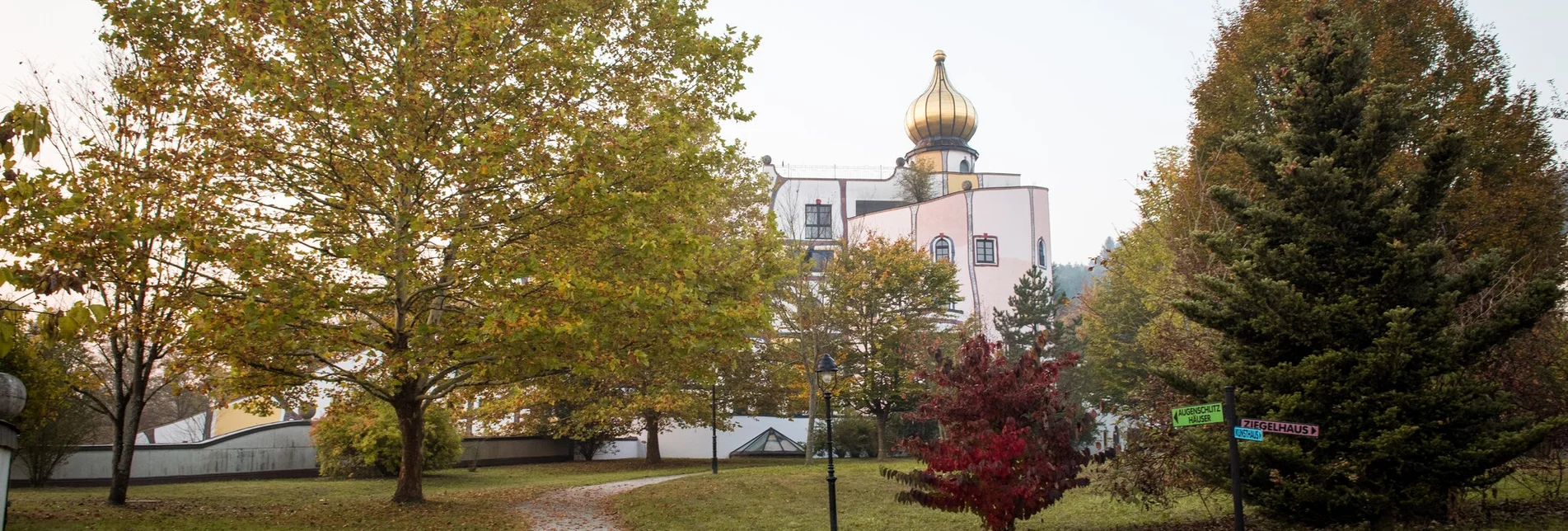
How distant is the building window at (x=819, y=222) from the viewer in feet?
192

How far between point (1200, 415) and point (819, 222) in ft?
168

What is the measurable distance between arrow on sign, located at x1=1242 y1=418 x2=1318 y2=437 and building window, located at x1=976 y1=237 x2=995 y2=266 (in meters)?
46.4

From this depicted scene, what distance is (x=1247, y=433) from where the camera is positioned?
7.71 m

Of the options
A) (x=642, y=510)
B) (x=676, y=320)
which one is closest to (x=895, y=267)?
(x=642, y=510)

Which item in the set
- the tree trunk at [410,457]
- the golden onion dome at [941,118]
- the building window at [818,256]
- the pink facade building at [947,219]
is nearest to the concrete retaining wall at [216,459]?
the tree trunk at [410,457]

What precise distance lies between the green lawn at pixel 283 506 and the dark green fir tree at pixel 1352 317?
30.0 ft

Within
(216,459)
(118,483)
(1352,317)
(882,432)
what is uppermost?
(1352,317)

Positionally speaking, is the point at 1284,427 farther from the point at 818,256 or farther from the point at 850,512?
the point at 818,256

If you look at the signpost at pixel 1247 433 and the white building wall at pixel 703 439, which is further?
the white building wall at pixel 703 439

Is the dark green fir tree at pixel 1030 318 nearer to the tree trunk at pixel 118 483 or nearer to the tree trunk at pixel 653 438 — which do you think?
the tree trunk at pixel 653 438

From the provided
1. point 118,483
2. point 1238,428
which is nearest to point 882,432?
point 118,483

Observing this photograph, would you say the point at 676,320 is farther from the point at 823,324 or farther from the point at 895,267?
the point at 895,267

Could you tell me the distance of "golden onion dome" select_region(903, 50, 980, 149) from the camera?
64.1m

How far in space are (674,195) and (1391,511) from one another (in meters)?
8.52
